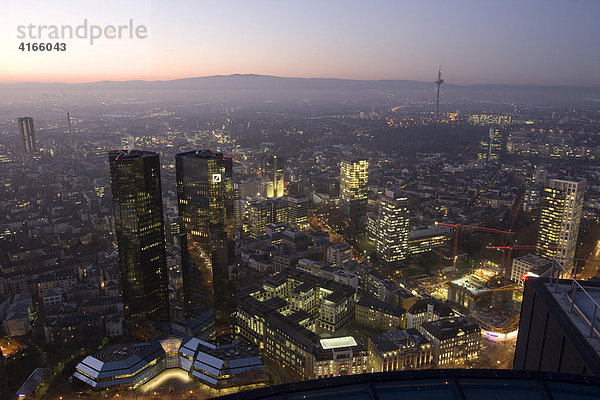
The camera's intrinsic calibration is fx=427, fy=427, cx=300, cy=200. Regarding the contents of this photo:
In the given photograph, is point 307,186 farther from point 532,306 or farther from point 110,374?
point 532,306

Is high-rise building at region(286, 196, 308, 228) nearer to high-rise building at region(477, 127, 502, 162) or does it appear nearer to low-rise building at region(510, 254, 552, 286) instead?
low-rise building at region(510, 254, 552, 286)

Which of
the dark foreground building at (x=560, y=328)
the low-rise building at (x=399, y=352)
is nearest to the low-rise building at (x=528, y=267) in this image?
the low-rise building at (x=399, y=352)

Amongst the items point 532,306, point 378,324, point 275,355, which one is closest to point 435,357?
point 378,324

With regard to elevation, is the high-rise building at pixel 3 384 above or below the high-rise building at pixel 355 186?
below

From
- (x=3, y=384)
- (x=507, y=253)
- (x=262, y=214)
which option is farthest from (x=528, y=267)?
(x=3, y=384)

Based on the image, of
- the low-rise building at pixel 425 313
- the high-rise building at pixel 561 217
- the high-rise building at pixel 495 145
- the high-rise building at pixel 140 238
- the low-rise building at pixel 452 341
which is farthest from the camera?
the high-rise building at pixel 495 145

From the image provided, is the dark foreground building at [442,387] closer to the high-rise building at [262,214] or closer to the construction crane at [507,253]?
the construction crane at [507,253]

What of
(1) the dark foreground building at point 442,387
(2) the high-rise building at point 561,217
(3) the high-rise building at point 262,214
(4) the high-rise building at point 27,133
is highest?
(1) the dark foreground building at point 442,387

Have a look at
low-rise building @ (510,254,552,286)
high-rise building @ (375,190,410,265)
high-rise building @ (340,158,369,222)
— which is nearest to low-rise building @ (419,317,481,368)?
low-rise building @ (510,254,552,286)
